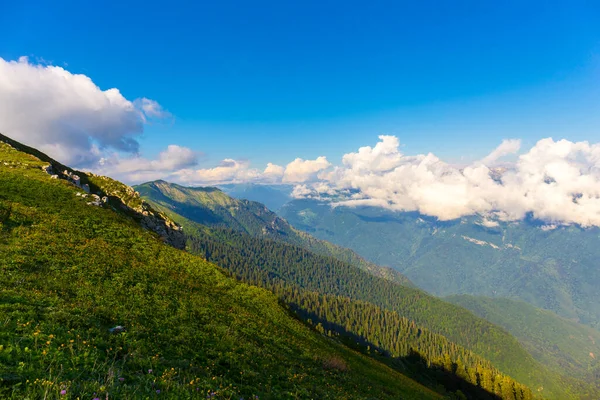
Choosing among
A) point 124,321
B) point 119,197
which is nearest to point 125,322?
point 124,321

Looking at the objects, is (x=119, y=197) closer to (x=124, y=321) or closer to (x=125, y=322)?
(x=124, y=321)

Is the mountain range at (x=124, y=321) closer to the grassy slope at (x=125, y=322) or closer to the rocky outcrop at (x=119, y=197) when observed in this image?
the grassy slope at (x=125, y=322)

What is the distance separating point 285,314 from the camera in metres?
38.2

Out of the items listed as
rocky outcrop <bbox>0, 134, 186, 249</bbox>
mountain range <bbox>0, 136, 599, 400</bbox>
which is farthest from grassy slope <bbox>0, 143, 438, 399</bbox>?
rocky outcrop <bbox>0, 134, 186, 249</bbox>

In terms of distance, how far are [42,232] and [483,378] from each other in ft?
439

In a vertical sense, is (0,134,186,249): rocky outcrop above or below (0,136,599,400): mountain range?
above

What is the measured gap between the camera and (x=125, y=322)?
59.8 ft

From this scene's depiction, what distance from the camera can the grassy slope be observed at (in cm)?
1042

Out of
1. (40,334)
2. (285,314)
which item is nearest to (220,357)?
(40,334)

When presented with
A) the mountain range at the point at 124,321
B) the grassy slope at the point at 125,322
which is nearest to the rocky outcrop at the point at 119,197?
the mountain range at the point at 124,321

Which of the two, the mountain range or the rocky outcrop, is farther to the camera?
the rocky outcrop

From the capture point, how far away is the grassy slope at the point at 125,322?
10422mm

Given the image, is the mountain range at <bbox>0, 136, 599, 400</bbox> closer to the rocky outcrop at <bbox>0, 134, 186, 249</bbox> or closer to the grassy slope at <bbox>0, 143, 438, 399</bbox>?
the grassy slope at <bbox>0, 143, 438, 399</bbox>

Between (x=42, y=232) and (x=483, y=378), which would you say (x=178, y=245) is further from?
(x=483, y=378)
